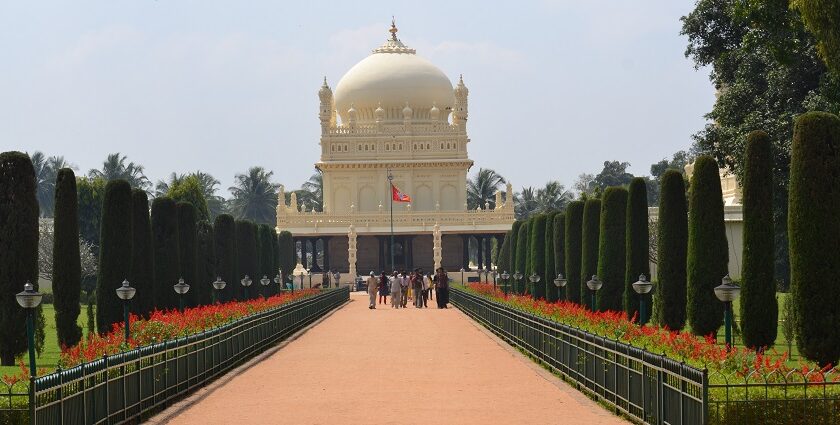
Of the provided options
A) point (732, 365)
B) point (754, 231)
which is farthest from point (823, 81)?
point (732, 365)

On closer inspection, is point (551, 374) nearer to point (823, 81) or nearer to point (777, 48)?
point (777, 48)

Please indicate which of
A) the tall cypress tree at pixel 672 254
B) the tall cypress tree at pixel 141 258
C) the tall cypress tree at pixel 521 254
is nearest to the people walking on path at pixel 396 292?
the tall cypress tree at pixel 521 254

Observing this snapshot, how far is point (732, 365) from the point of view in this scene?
48.9ft

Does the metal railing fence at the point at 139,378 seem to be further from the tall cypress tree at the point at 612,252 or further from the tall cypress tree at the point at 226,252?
the tall cypress tree at the point at 226,252

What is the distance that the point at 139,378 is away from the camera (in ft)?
53.6

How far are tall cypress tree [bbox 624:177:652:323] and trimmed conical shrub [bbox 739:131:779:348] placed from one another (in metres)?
7.92

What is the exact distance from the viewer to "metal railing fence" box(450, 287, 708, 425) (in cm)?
1312

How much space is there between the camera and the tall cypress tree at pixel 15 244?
83.8 feet

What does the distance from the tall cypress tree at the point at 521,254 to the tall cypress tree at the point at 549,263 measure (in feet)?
23.5

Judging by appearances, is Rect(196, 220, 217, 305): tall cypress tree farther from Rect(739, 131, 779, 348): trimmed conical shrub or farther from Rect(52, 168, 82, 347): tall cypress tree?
Rect(739, 131, 779, 348): trimmed conical shrub

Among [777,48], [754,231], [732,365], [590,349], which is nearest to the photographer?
[732,365]

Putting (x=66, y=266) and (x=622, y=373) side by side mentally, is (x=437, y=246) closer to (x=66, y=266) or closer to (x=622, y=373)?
(x=66, y=266)

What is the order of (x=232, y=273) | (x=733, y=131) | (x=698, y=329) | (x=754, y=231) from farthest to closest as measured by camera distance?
(x=232, y=273)
(x=733, y=131)
(x=698, y=329)
(x=754, y=231)

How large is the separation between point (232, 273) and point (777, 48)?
23.4 meters
